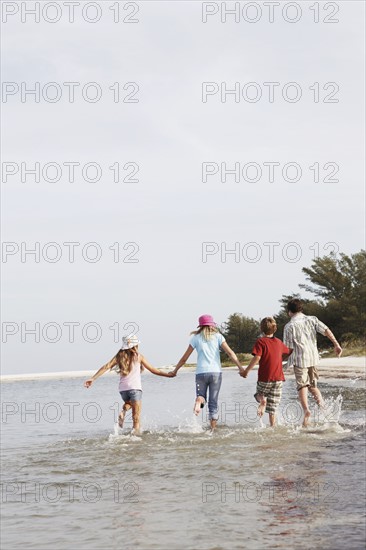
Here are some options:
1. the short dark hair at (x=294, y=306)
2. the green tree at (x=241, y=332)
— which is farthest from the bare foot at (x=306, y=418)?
the green tree at (x=241, y=332)

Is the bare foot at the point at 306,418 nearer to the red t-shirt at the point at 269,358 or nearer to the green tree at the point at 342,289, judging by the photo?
the red t-shirt at the point at 269,358

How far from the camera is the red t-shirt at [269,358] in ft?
40.9

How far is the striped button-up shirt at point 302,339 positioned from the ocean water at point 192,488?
1.16 m

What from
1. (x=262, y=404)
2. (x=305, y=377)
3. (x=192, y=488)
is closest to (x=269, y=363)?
(x=262, y=404)

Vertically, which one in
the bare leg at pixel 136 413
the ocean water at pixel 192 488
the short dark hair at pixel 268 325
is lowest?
the ocean water at pixel 192 488

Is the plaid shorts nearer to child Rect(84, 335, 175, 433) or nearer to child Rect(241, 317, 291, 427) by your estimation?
child Rect(241, 317, 291, 427)

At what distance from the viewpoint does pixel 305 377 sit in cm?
1306

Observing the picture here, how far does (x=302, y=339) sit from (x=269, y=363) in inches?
35.1

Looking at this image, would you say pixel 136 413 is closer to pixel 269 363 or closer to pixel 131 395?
pixel 131 395

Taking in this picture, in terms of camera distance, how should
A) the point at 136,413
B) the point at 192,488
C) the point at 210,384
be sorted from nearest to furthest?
1. the point at 192,488
2. the point at 210,384
3. the point at 136,413

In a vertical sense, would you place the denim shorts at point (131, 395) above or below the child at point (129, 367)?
below

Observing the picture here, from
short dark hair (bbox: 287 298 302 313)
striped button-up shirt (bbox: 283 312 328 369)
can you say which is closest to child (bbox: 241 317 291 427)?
striped button-up shirt (bbox: 283 312 328 369)

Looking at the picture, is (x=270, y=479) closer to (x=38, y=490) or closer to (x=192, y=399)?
(x=38, y=490)

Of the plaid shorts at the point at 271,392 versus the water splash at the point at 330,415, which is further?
the water splash at the point at 330,415
